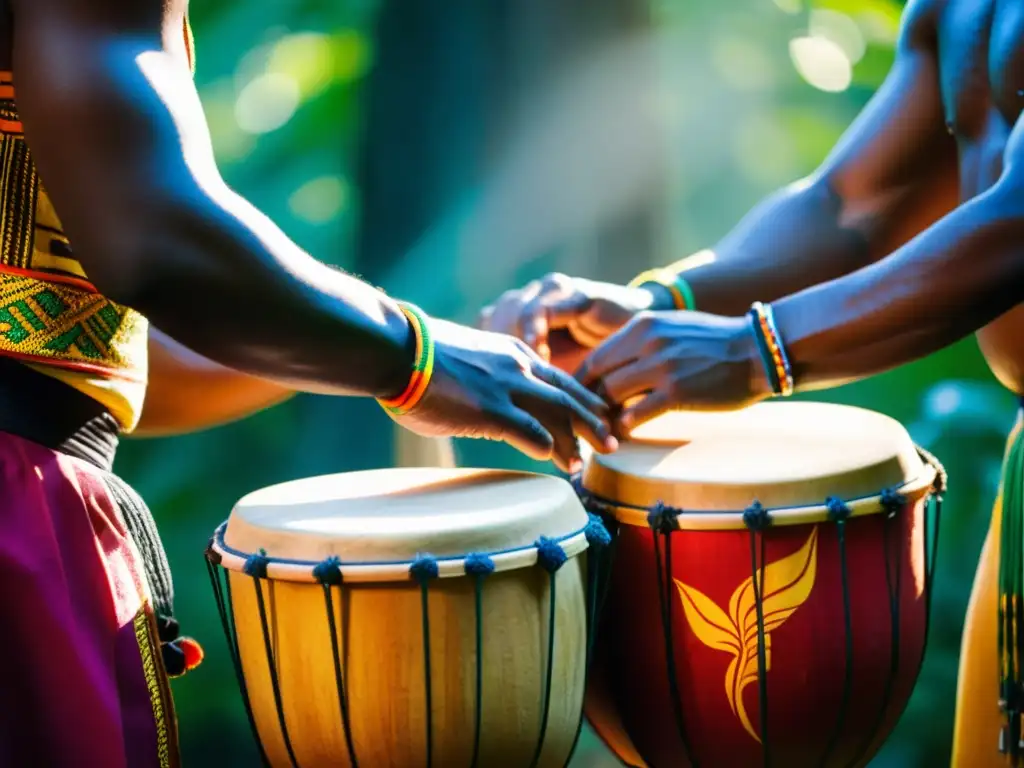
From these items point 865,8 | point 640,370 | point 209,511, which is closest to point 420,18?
point 640,370

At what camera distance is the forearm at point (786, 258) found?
2549 mm

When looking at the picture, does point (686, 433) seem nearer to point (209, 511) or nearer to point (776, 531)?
point (776, 531)

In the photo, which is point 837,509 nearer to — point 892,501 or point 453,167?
point 892,501

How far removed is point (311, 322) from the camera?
1.45m

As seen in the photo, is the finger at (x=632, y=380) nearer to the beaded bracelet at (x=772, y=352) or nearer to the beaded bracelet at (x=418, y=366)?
the beaded bracelet at (x=772, y=352)

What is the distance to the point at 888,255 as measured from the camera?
2.21m

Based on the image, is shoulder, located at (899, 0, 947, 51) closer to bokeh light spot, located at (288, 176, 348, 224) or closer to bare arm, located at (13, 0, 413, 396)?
bare arm, located at (13, 0, 413, 396)

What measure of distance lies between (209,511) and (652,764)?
3.57 meters

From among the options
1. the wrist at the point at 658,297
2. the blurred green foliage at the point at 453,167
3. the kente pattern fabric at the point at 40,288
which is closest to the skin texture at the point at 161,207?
the kente pattern fabric at the point at 40,288

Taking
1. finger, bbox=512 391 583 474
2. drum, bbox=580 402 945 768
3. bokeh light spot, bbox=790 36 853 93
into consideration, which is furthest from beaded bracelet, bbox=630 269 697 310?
bokeh light spot, bbox=790 36 853 93

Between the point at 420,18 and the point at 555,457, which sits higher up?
the point at 420,18

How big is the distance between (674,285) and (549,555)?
107 centimetres

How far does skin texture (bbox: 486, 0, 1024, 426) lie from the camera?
73.5 inches

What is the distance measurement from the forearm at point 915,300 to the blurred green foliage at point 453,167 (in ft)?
5.25
